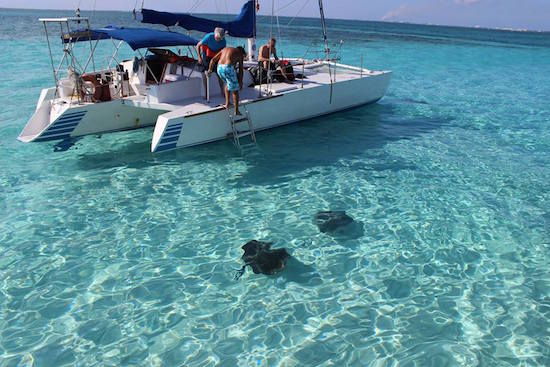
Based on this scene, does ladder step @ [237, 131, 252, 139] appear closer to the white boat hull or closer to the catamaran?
the catamaran

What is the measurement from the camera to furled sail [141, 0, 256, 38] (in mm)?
11578

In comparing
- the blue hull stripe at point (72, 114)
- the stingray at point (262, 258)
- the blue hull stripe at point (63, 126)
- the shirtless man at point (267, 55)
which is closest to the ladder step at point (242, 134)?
the shirtless man at point (267, 55)

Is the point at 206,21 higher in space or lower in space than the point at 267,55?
higher

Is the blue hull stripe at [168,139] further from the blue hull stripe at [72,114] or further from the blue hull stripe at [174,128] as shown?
the blue hull stripe at [72,114]

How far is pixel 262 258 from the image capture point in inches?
265

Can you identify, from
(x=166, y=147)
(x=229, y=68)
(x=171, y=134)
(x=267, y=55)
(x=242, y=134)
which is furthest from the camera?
(x=267, y=55)

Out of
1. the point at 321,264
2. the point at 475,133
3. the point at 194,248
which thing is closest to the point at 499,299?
the point at 321,264

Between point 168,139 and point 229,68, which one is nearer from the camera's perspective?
point 168,139

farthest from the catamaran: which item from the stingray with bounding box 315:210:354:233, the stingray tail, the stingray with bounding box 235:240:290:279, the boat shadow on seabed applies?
the stingray tail

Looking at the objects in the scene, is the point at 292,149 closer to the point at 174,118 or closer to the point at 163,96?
the point at 174,118

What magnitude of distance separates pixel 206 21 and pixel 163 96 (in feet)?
9.86

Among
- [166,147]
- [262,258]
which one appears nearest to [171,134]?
[166,147]

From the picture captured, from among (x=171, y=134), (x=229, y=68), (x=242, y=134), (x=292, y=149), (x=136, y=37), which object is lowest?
(x=292, y=149)

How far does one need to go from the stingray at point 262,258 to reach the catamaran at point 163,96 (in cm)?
455
